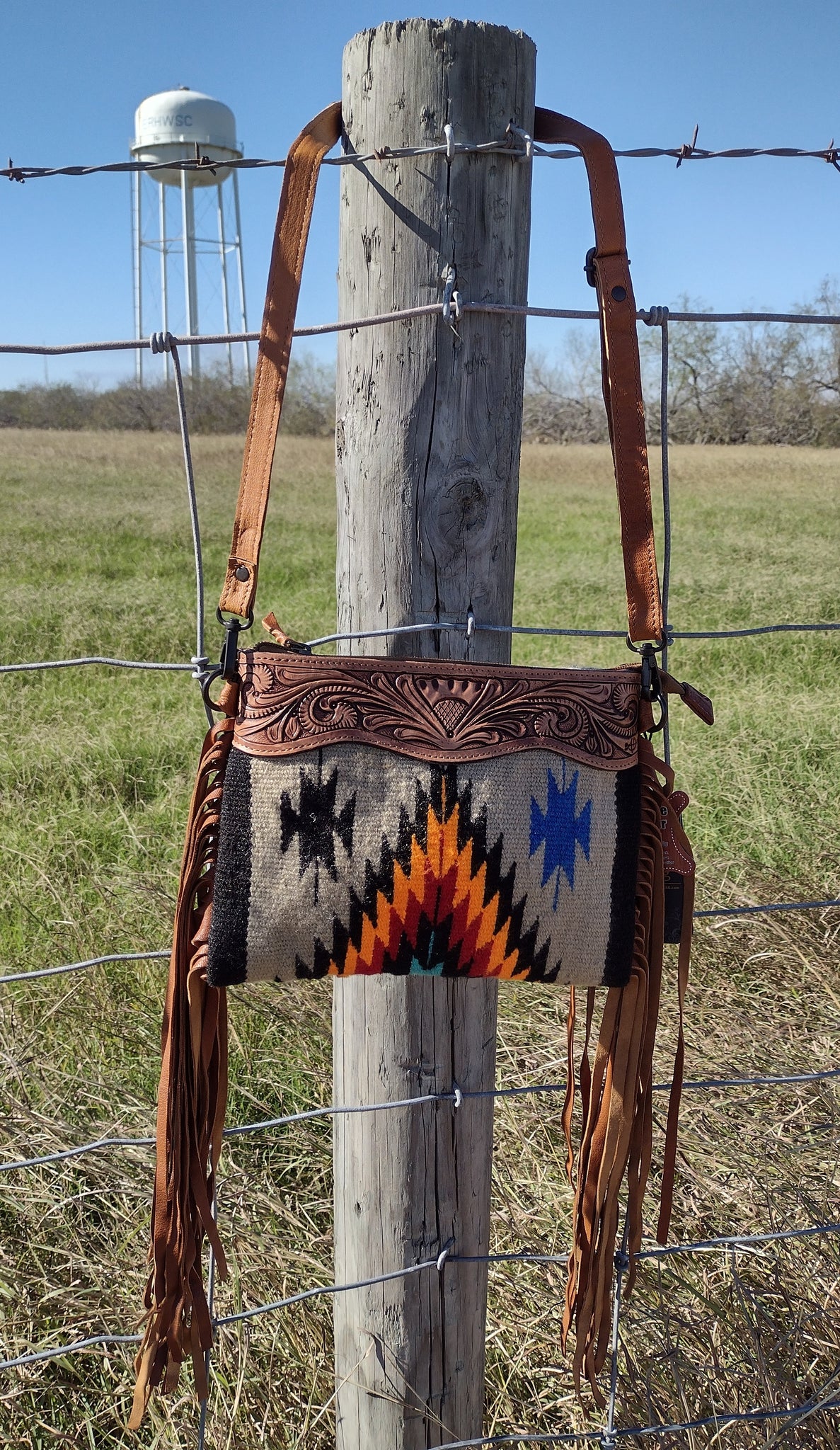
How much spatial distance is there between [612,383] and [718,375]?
23.5 m

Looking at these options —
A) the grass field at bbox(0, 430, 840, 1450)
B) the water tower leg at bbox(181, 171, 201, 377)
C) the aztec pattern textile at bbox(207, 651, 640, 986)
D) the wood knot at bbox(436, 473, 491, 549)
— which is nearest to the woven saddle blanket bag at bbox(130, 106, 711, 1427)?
the aztec pattern textile at bbox(207, 651, 640, 986)

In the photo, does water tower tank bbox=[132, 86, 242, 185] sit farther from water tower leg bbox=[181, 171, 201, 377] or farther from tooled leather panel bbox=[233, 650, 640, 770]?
tooled leather panel bbox=[233, 650, 640, 770]

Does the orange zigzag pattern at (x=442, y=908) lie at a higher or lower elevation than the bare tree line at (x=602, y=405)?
lower

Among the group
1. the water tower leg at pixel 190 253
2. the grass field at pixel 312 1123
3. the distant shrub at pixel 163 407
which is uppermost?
the water tower leg at pixel 190 253

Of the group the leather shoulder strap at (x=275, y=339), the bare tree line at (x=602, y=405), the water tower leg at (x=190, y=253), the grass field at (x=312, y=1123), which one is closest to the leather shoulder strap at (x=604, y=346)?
the leather shoulder strap at (x=275, y=339)

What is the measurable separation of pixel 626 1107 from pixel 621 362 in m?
0.80

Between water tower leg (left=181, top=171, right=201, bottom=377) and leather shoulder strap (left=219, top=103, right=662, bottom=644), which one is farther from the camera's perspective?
water tower leg (left=181, top=171, right=201, bottom=377)

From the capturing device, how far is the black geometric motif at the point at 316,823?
1.04 meters

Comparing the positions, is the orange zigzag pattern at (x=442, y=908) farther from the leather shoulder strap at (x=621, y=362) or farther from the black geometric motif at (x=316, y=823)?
the leather shoulder strap at (x=621, y=362)

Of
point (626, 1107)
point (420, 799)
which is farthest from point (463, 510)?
point (626, 1107)

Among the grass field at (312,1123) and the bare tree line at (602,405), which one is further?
the bare tree line at (602,405)

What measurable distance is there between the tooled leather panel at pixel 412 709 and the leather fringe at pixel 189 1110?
0.25 feet

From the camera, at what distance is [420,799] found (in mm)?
1032

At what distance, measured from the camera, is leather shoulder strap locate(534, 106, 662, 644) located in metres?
1.06
